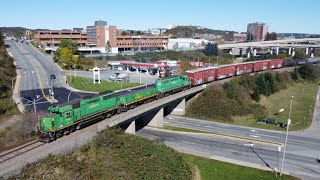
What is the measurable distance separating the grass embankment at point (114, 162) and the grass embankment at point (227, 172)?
2.72 metres

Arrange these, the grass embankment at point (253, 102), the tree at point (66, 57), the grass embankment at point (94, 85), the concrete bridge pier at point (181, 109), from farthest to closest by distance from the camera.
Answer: the tree at point (66, 57)
the grass embankment at point (94, 85)
the concrete bridge pier at point (181, 109)
the grass embankment at point (253, 102)

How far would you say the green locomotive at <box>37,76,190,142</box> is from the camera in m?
33.8

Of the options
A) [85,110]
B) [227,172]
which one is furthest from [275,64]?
[85,110]

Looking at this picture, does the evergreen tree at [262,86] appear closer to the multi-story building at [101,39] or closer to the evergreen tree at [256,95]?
the evergreen tree at [256,95]

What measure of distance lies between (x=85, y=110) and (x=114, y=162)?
10331 mm

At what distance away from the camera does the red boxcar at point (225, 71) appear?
80.6m

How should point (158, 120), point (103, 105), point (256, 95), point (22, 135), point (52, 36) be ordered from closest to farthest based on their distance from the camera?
point (22, 135) < point (103, 105) < point (158, 120) < point (256, 95) < point (52, 36)

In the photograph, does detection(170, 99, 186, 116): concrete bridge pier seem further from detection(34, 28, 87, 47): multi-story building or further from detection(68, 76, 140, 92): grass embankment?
detection(34, 28, 87, 47): multi-story building

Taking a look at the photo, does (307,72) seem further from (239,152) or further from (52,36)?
(52,36)

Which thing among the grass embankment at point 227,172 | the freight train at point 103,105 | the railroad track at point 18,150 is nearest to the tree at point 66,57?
the freight train at point 103,105

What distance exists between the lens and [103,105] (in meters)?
43.2

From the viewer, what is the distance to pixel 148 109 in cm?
5156

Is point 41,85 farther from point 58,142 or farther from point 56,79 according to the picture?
point 58,142

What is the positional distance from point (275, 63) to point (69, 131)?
300 feet
